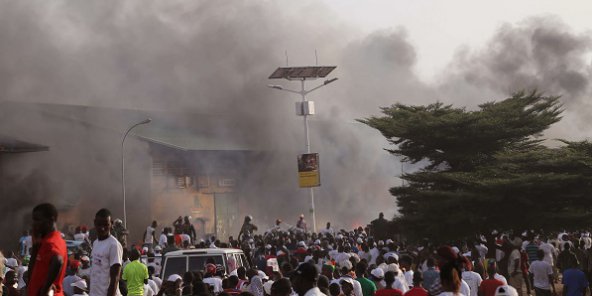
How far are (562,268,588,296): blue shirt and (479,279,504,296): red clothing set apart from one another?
1972mm

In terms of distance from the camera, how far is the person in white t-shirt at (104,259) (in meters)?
8.85

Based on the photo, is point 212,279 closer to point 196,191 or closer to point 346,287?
point 346,287

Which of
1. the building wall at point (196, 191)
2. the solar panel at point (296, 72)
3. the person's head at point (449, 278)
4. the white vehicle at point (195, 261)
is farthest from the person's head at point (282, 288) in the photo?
the solar panel at point (296, 72)

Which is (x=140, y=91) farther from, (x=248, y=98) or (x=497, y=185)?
(x=497, y=185)

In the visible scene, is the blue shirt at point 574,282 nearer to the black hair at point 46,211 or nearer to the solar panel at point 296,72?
the black hair at point 46,211

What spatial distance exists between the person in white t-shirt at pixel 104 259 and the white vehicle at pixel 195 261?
6.64 metres

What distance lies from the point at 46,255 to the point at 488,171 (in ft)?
68.4

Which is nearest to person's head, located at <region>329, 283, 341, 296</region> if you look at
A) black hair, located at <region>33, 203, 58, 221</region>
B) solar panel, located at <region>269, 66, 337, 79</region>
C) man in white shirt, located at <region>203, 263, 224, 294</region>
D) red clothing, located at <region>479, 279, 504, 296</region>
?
red clothing, located at <region>479, 279, 504, 296</region>

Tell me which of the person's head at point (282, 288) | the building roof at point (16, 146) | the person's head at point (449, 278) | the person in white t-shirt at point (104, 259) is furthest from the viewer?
the building roof at point (16, 146)

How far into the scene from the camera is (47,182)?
41812mm

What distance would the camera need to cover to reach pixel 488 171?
26.6 m

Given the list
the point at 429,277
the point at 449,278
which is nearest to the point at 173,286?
the point at 429,277

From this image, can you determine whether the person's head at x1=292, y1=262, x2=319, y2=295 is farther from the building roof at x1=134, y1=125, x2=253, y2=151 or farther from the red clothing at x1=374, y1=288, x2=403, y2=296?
the building roof at x1=134, y1=125, x2=253, y2=151

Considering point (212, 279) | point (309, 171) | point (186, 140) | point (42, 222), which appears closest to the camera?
point (42, 222)
